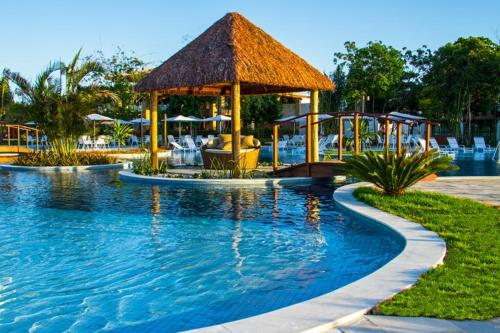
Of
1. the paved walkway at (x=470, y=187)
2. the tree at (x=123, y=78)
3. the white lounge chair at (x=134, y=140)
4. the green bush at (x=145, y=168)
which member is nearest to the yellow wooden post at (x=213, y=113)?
the tree at (x=123, y=78)

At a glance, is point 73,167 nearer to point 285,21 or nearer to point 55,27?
point 55,27

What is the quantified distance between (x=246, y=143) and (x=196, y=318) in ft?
41.0

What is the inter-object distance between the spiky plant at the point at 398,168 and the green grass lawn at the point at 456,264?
41 centimetres

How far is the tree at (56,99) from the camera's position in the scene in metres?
18.0

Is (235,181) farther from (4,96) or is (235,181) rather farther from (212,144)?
(4,96)

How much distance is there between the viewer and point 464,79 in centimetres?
3105

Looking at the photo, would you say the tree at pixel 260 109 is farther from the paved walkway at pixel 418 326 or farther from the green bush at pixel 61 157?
the paved walkway at pixel 418 326

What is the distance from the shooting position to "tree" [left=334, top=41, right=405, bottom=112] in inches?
1547

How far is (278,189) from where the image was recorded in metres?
12.3

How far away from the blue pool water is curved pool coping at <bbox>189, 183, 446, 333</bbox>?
56 centimetres

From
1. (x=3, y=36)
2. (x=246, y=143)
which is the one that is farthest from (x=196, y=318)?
(x=3, y=36)

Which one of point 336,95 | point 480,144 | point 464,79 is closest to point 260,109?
point 336,95

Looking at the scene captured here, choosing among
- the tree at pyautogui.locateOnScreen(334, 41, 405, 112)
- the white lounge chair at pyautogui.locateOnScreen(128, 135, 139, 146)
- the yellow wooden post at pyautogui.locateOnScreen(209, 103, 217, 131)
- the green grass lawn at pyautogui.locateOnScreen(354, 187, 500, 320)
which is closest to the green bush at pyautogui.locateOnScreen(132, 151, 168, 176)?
the green grass lawn at pyautogui.locateOnScreen(354, 187, 500, 320)

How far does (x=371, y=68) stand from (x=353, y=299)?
37.5 metres
